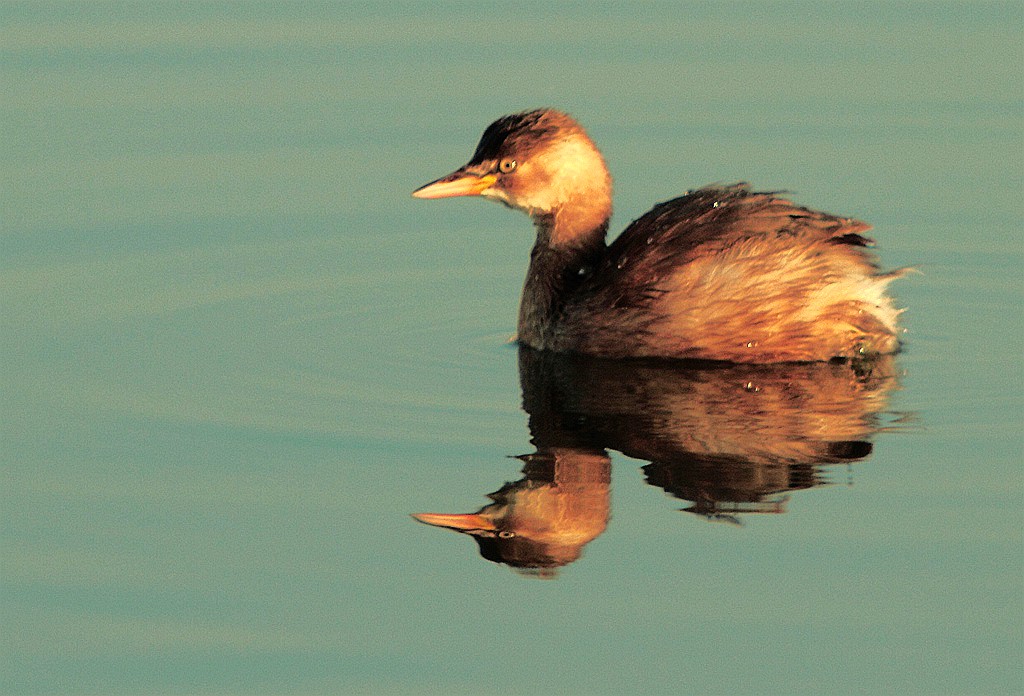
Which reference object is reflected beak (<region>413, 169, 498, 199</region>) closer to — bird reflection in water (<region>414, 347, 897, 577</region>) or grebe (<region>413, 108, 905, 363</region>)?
grebe (<region>413, 108, 905, 363</region>)

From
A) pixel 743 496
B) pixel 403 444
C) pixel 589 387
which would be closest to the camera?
pixel 743 496

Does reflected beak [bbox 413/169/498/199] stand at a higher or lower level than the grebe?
higher

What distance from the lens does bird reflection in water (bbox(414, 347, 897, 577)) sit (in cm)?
839

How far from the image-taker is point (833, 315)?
1030 cm

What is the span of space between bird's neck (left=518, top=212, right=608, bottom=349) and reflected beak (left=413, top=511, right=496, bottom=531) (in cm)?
269

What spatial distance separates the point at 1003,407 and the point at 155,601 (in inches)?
155

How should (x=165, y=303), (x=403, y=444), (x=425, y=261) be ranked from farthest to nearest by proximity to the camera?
(x=425, y=261)
(x=165, y=303)
(x=403, y=444)

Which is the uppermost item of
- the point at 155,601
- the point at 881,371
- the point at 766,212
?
the point at 766,212

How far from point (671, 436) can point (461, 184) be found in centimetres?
257

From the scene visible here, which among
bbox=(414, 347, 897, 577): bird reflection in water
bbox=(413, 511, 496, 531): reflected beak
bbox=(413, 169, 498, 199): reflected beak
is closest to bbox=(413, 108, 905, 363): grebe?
bbox=(414, 347, 897, 577): bird reflection in water

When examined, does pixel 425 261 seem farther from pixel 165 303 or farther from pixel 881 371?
pixel 881 371

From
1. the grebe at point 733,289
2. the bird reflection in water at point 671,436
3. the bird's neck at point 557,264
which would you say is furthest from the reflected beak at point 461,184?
the bird reflection in water at point 671,436

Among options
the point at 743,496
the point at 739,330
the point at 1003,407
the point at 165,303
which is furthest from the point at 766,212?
the point at 165,303

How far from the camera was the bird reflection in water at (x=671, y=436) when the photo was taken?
839 centimetres
